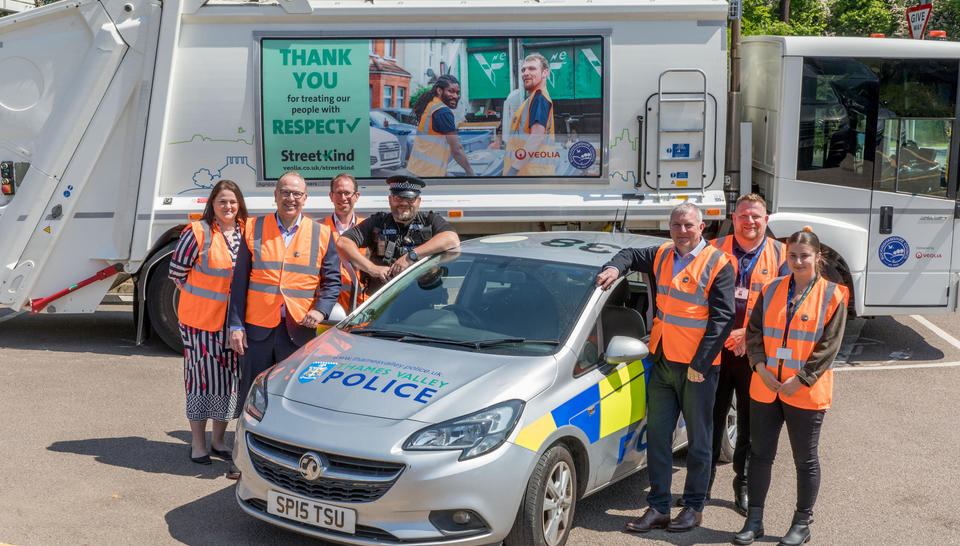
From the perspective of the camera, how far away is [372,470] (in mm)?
4227

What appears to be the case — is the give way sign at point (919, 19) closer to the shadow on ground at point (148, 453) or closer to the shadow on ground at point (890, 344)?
the shadow on ground at point (890, 344)

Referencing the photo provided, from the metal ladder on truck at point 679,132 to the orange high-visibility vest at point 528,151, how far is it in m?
0.89

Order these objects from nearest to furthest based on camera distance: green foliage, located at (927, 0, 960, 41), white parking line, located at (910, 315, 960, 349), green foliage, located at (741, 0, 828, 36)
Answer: white parking line, located at (910, 315, 960, 349)
green foliage, located at (741, 0, 828, 36)
green foliage, located at (927, 0, 960, 41)

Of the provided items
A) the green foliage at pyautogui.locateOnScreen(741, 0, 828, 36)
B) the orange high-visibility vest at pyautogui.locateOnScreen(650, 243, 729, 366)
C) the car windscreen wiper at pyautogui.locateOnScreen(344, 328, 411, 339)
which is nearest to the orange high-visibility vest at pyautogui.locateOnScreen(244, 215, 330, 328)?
the car windscreen wiper at pyautogui.locateOnScreen(344, 328, 411, 339)

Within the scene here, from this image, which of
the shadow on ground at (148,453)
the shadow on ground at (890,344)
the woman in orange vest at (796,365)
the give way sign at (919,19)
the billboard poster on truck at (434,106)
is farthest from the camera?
the give way sign at (919,19)

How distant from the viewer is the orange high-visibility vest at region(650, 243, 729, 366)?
4.95 m

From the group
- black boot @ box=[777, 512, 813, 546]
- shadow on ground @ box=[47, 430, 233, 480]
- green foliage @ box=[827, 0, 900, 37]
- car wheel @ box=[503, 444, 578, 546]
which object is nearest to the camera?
car wheel @ box=[503, 444, 578, 546]

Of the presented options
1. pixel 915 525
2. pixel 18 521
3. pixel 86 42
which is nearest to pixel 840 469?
pixel 915 525

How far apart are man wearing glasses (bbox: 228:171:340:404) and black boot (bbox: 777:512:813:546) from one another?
2.79m

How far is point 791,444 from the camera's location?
487 centimetres

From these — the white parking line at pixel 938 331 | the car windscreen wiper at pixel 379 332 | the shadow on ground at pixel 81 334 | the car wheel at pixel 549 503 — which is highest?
the car windscreen wiper at pixel 379 332

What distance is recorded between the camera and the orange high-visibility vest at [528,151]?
346 inches

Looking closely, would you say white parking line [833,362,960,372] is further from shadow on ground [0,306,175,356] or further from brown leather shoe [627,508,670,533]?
shadow on ground [0,306,175,356]

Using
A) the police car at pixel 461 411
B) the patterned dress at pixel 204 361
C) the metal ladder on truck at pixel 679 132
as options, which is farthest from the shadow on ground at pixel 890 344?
the patterned dress at pixel 204 361
